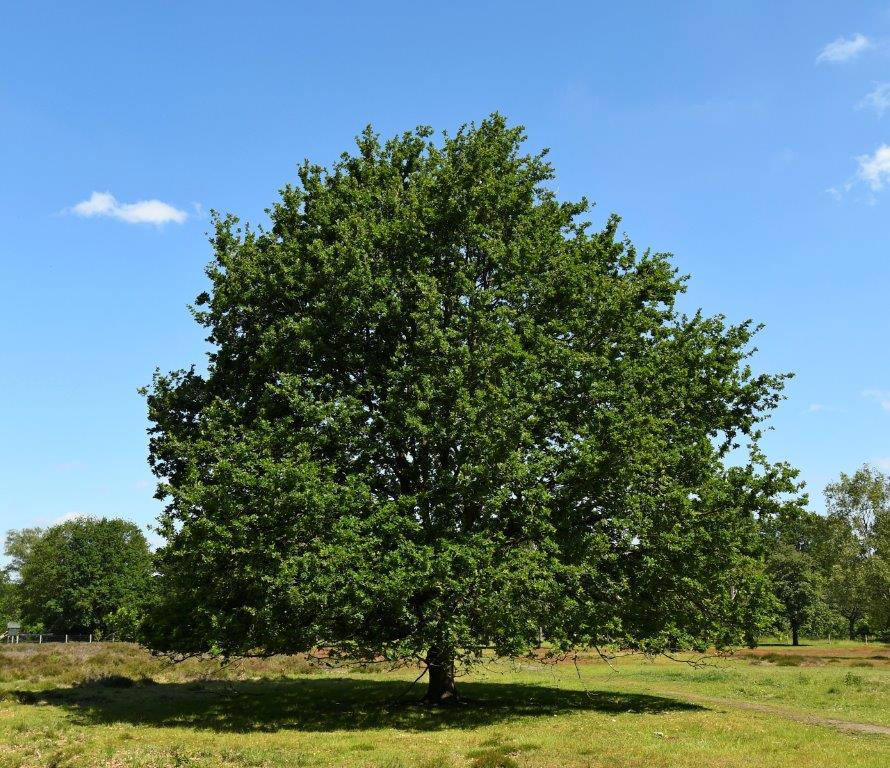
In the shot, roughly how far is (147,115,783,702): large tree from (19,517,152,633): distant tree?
91.7m

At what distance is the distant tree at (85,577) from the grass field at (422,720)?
69.2 meters

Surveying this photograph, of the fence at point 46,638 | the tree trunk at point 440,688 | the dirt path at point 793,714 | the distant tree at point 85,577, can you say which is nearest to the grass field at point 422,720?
the dirt path at point 793,714

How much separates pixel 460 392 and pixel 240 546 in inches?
329

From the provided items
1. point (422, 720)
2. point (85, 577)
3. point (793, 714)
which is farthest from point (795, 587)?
point (85, 577)

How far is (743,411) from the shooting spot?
30266mm

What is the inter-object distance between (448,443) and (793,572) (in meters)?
76.0

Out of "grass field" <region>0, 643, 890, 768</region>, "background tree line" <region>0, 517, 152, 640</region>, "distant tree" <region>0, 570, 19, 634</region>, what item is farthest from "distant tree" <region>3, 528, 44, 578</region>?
"grass field" <region>0, 643, 890, 768</region>

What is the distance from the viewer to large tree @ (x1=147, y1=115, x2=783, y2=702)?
2266 cm

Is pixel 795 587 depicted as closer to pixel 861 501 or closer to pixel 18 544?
pixel 861 501

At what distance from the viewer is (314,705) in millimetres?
31688

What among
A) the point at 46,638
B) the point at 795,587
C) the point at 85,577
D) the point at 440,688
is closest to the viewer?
the point at 440,688

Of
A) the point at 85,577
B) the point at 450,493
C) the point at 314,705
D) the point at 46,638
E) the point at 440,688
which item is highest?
the point at 450,493

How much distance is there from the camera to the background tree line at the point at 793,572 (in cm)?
8156

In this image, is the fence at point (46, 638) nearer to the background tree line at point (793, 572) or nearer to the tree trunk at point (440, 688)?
the background tree line at point (793, 572)
